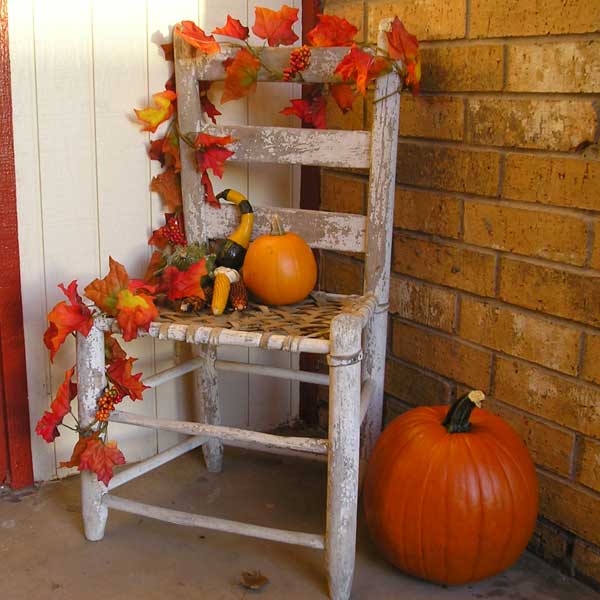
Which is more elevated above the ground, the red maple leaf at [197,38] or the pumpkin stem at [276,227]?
the red maple leaf at [197,38]

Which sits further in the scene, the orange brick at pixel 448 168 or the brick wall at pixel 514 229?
the orange brick at pixel 448 168

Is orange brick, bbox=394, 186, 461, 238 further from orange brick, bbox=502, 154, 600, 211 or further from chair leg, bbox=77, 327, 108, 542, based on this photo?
chair leg, bbox=77, 327, 108, 542

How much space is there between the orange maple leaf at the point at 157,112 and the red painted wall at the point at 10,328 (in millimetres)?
257

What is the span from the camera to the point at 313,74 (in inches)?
62.1

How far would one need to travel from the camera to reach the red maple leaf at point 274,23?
5.32 feet

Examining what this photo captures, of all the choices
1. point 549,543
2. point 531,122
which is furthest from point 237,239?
point 549,543

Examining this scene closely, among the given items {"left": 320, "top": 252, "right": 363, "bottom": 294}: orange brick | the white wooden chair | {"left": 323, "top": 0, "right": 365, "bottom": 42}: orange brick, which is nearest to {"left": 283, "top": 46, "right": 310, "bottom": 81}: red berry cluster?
the white wooden chair

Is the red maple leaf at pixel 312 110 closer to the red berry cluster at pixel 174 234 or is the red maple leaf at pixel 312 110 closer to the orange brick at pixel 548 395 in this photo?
the red berry cluster at pixel 174 234

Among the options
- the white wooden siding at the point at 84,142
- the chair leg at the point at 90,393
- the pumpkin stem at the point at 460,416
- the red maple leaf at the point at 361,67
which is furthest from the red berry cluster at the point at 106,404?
the red maple leaf at the point at 361,67

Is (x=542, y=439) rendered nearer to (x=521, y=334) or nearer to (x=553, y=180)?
(x=521, y=334)

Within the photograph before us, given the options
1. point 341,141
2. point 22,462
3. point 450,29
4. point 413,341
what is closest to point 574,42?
point 450,29

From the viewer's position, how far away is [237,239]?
64.9 inches

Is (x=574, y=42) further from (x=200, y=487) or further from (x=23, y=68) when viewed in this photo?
(x=200, y=487)

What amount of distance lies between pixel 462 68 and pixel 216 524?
923mm
